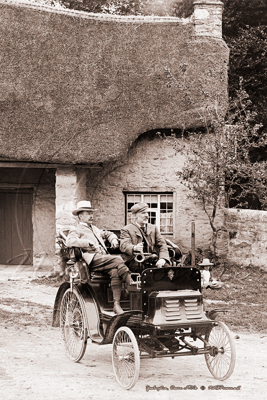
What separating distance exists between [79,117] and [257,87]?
8.63 meters

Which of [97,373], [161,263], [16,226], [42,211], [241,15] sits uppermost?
[241,15]

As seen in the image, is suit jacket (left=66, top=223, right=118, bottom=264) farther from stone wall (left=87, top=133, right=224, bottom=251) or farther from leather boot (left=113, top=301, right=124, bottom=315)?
stone wall (left=87, top=133, right=224, bottom=251)

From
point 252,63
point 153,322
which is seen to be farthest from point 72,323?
point 252,63

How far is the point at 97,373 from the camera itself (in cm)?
581

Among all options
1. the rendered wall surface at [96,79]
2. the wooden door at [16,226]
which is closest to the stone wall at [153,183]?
the rendered wall surface at [96,79]

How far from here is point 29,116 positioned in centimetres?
1212

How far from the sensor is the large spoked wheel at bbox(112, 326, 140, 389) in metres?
5.15

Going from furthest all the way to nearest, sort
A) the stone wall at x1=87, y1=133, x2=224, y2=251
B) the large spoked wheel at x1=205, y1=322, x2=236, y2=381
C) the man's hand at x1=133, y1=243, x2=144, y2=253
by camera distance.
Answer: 1. the stone wall at x1=87, y1=133, x2=224, y2=251
2. the man's hand at x1=133, y1=243, x2=144, y2=253
3. the large spoked wheel at x1=205, y1=322, x2=236, y2=381

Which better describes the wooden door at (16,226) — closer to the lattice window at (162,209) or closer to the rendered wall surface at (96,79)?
the rendered wall surface at (96,79)

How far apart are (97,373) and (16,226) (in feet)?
30.1

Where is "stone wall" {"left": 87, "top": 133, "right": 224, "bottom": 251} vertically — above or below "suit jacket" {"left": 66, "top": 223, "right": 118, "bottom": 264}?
above

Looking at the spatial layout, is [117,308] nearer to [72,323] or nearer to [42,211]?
[72,323]

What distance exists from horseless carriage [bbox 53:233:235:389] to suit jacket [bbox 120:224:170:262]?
0.34 m

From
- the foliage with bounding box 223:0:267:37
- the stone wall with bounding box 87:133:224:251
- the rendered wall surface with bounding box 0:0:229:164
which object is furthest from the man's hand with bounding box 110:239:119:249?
the foliage with bounding box 223:0:267:37
